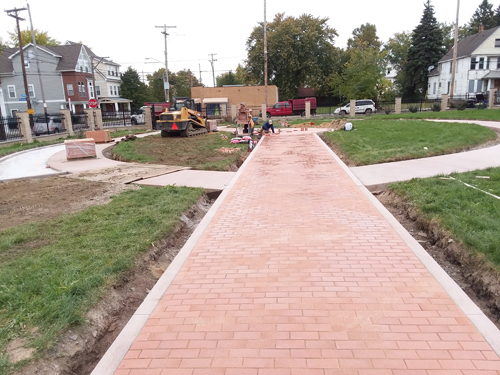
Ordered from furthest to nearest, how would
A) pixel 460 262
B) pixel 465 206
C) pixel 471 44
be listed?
1. pixel 471 44
2. pixel 465 206
3. pixel 460 262

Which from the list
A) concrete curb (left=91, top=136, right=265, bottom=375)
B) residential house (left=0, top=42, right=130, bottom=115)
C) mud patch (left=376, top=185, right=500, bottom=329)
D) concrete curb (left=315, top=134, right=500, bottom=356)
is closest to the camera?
concrete curb (left=91, top=136, right=265, bottom=375)

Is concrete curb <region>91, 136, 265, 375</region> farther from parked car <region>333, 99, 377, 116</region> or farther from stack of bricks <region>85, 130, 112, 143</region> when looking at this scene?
parked car <region>333, 99, 377, 116</region>

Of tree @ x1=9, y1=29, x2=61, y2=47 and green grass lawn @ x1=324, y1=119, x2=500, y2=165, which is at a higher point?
tree @ x1=9, y1=29, x2=61, y2=47

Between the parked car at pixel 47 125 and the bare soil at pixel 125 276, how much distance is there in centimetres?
2132

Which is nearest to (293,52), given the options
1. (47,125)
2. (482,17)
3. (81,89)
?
(81,89)

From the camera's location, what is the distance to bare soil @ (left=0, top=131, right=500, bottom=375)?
136 inches

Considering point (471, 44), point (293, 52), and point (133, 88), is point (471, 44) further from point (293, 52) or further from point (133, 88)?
point (133, 88)

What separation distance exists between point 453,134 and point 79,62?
183 ft

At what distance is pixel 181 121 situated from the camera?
2191 cm

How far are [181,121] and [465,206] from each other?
698 inches

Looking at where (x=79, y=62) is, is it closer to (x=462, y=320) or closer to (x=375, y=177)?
(x=375, y=177)

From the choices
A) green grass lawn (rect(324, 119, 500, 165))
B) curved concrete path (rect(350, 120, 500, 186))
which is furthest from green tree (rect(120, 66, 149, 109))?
curved concrete path (rect(350, 120, 500, 186))

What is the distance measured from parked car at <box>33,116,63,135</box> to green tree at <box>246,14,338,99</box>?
1351 inches

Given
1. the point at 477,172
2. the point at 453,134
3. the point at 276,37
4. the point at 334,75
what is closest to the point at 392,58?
the point at 334,75
